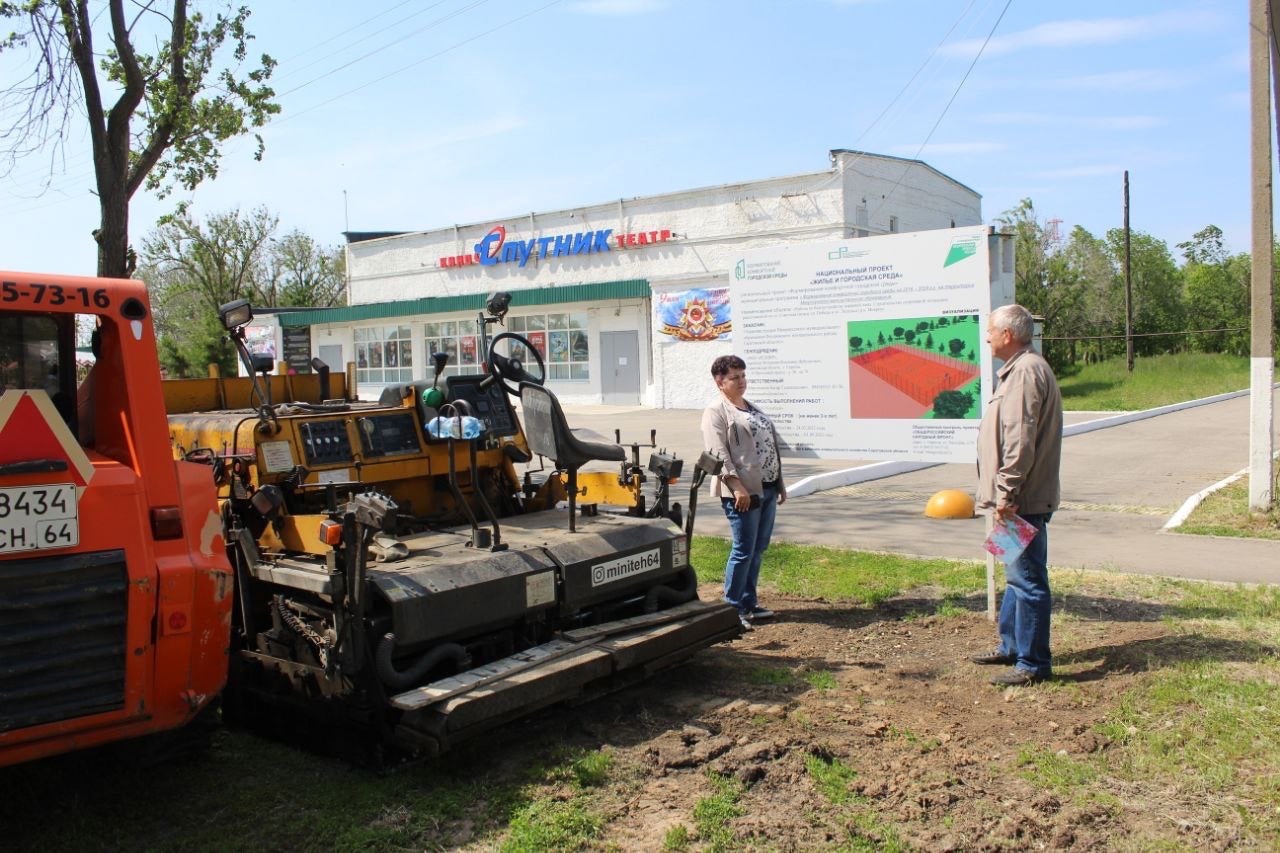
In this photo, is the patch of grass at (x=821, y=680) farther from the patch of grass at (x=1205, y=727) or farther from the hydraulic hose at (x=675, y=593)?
the patch of grass at (x=1205, y=727)

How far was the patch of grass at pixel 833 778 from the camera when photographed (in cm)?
391

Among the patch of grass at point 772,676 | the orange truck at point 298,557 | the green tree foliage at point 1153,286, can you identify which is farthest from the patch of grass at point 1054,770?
the green tree foliage at point 1153,286

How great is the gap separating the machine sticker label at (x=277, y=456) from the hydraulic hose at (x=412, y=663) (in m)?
1.26

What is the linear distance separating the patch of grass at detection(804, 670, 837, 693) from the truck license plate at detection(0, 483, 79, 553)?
3.54 m

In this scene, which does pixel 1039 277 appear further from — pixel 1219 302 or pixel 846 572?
pixel 846 572

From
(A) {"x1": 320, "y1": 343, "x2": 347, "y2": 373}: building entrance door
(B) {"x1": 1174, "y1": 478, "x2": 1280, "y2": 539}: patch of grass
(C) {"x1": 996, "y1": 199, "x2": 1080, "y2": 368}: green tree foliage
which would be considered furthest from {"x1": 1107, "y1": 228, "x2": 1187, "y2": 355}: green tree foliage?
(B) {"x1": 1174, "y1": 478, "x2": 1280, "y2": 539}: patch of grass

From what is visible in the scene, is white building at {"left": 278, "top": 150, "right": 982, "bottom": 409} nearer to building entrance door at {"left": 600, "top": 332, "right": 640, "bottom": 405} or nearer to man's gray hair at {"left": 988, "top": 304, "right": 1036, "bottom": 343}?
building entrance door at {"left": 600, "top": 332, "right": 640, "bottom": 405}

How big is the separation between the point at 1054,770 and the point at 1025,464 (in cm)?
159

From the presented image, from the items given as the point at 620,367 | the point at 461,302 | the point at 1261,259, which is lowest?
the point at 620,367

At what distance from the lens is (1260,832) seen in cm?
352

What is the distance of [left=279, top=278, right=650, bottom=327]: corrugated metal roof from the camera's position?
2988 cm

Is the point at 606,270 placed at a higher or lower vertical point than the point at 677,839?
higher

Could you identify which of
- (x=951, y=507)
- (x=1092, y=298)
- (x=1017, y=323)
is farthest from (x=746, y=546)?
(x=1092, y=298)

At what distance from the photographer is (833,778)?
13.4 ft
